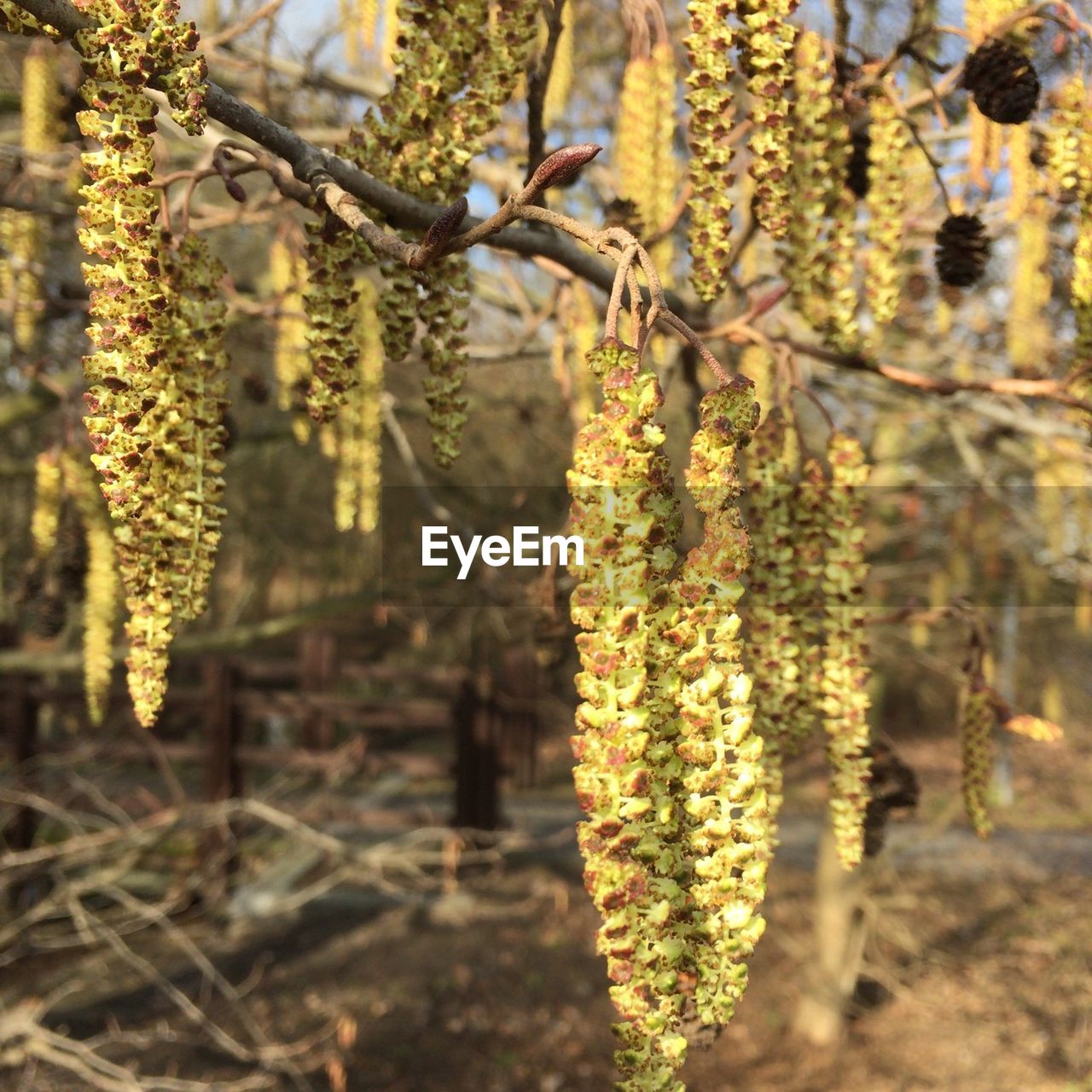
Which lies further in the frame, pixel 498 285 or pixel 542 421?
pixel 542 421

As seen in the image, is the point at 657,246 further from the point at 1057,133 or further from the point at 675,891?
the point at 675,891

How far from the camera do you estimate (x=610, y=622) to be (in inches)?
28.4

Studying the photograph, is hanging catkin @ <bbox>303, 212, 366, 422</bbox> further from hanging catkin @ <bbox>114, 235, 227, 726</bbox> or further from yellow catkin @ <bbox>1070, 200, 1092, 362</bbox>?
yellow catkin @ <bbox>1070, 200, 1092, 362</bbox>

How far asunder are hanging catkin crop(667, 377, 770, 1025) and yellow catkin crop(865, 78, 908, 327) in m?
0.92

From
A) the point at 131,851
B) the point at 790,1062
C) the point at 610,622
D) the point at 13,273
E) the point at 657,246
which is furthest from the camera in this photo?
the point at 790,1062

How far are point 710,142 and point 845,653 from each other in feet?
2.41

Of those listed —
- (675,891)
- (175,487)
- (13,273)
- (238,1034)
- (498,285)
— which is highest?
(498,285)

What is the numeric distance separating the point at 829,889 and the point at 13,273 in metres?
6.10

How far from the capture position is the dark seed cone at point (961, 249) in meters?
1.76

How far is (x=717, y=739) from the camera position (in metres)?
0.74

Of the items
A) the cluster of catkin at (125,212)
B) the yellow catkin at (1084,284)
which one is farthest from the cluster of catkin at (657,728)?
the yellow catkin at (1084,284)

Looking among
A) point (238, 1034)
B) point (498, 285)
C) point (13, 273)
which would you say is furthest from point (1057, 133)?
point (238, 1034)

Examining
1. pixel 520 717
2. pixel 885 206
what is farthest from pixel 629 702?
pixel 520 717

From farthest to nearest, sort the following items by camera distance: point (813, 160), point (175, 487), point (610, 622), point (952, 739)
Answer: point (952, 739) < point (813, 160) < point (175, 487) < point (610, 622)
